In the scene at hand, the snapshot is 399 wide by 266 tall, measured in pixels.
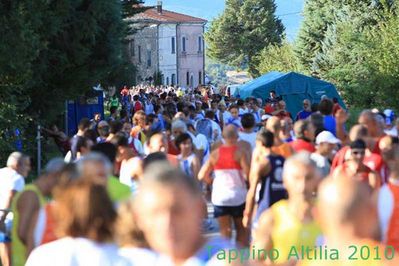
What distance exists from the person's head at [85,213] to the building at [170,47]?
294ft

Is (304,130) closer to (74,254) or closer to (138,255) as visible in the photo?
(138,255)

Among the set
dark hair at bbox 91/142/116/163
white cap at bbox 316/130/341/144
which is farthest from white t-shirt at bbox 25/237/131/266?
white cap at bbox 316/130/341/144

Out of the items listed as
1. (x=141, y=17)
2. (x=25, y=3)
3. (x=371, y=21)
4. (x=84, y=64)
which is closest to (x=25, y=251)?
(x=25, y=3)

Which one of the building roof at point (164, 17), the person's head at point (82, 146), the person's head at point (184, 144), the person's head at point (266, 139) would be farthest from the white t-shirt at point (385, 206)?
the building roof at point (164, 17)

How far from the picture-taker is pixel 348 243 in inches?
166

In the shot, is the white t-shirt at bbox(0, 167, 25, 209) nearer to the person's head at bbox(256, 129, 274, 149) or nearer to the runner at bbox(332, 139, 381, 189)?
the person's head at bbox(256, 129, 274, 149)

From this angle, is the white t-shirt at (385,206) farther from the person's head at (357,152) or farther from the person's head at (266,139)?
the person's head at (266,139)

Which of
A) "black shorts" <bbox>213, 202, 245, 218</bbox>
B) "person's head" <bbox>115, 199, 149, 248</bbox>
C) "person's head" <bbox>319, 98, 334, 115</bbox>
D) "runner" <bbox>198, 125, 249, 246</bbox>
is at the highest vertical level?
"person's head" <bbox>319, 98, 334, 115</bbox>

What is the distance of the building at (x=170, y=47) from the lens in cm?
10006

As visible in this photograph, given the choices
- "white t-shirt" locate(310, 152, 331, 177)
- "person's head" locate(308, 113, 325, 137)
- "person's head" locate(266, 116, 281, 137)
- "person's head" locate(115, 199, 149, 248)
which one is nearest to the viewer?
"person's head" locate(115, 199, 149, 248)

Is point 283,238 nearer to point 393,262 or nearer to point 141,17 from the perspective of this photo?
point 393,262

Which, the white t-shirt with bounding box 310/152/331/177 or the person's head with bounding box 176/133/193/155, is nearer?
the white t-shirt with bounding box 310/152/331/177

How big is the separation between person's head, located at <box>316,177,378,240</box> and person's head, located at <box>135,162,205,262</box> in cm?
56

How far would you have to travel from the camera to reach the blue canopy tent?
116 ft
